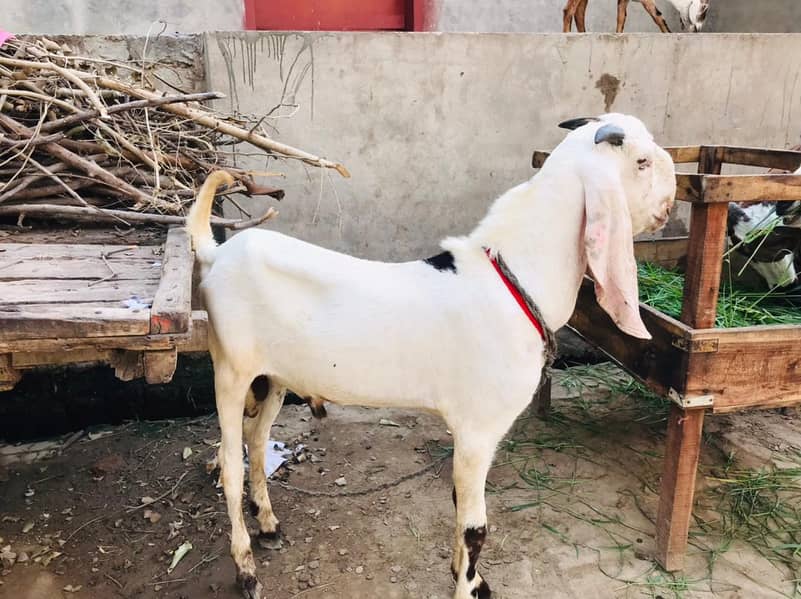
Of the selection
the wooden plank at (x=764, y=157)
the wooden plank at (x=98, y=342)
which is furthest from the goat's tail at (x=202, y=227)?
the wooden plank at (x=764, y=157)


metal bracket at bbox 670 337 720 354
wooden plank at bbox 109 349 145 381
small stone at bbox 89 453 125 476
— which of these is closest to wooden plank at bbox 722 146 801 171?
metal bracket at bbox 670 337 720 354

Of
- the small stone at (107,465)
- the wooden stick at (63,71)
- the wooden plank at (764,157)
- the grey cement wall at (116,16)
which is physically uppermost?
the grey cement wall at (116,16)

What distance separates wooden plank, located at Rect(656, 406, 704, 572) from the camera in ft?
9.53

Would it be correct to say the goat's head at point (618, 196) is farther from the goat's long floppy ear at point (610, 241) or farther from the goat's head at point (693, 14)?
the goat's head at point (693, 14)

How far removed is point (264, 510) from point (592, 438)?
2093mm

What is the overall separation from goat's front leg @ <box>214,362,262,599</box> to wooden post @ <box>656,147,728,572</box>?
1.84 m

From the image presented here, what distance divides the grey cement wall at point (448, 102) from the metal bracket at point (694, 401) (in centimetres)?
232

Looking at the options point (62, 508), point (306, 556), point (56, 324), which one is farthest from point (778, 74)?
point (62, 508)

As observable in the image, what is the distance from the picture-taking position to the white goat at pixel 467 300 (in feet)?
8.04

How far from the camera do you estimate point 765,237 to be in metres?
3.58

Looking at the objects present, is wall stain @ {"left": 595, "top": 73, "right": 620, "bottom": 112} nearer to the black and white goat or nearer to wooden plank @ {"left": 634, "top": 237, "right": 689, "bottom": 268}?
wooden plank @ {"left": 634, "top": 237, "right": 689, "bottom": 268}

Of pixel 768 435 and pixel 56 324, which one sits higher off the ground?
pixel 56 324

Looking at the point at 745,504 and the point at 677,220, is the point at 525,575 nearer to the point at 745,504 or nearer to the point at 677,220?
the point at 745,504

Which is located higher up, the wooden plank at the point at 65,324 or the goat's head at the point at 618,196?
the goat's head at the point at 618,196
